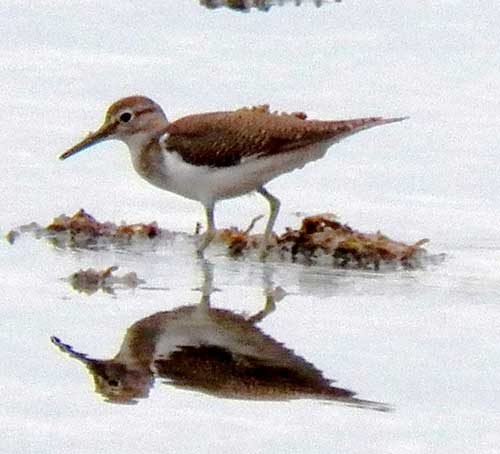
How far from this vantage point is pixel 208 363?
9.27m

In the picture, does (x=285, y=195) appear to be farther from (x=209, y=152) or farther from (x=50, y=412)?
(x=50, y=412)

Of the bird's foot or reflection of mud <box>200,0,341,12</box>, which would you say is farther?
reflection of mud <box>200,0,341,12</box>

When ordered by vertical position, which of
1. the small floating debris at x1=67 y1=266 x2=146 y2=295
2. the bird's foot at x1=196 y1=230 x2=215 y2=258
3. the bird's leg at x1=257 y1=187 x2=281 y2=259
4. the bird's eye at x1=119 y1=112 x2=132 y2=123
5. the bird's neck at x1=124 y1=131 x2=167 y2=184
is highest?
the bird's eye at x1=119 y1=112 x2=132 y2=123

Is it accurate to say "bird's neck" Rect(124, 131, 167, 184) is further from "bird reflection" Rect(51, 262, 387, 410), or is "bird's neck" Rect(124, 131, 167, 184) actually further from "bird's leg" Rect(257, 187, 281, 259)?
"bird reflection" Rect(51, 262, 387, 410)

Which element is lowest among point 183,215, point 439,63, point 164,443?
point 164,443

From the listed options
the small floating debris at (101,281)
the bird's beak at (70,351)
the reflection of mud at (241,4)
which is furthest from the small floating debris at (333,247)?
the reflection of mud at (241,4)

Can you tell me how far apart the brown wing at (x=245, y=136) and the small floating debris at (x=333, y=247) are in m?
0.45

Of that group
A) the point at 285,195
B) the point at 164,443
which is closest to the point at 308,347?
the point at 164,443

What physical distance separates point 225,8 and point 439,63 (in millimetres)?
2181

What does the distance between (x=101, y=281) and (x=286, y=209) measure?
216 centimetres

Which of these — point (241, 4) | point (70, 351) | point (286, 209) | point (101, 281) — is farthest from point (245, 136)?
point (241, 4)

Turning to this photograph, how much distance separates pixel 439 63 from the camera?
50.2ft

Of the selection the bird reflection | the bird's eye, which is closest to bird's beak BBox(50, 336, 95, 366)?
the bird reflection

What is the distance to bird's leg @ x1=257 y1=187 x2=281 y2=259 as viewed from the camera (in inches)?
452
